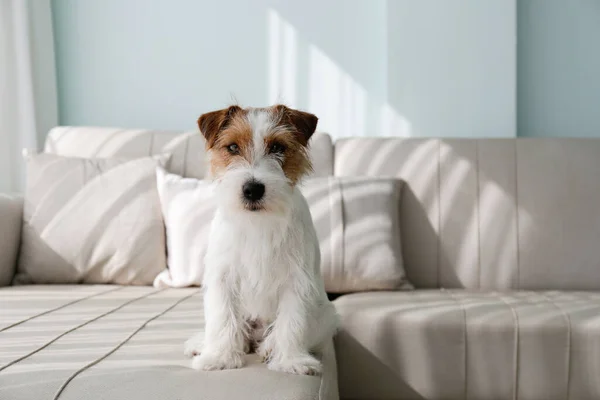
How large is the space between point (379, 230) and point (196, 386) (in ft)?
4.61

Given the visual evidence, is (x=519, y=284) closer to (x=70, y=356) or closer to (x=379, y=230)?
(x=379, y=230)

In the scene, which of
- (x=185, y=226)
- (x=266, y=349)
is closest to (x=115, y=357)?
(x=266, y=349)

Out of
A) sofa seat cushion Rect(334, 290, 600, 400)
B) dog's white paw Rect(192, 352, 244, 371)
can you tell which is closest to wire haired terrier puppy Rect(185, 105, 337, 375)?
dog's white paw Rect(192, 352, 244, 371)

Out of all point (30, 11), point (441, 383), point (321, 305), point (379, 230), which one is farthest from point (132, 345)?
point (30, 11)

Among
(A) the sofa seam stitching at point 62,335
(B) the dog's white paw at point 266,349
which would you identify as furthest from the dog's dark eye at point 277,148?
(A) the sofa seam stitching at point 62,335

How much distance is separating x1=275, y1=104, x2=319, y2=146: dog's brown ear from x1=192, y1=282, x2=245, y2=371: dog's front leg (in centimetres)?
45

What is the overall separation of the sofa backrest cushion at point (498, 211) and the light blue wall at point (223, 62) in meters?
0.49

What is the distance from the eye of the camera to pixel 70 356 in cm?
146

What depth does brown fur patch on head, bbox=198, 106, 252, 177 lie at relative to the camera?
150 cm

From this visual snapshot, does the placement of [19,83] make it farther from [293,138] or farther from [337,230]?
[293,138]

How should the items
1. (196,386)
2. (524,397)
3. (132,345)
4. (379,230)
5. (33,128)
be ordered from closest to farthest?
(196,386) → (132,345) → (524,397) → (379,230) → (33,128)

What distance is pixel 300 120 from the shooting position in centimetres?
159

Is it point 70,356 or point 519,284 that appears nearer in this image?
point 70,356

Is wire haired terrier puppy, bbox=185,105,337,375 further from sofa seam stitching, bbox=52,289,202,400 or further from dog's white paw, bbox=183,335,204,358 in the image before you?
sofa seam stitching, bbox=52,289,202,400
